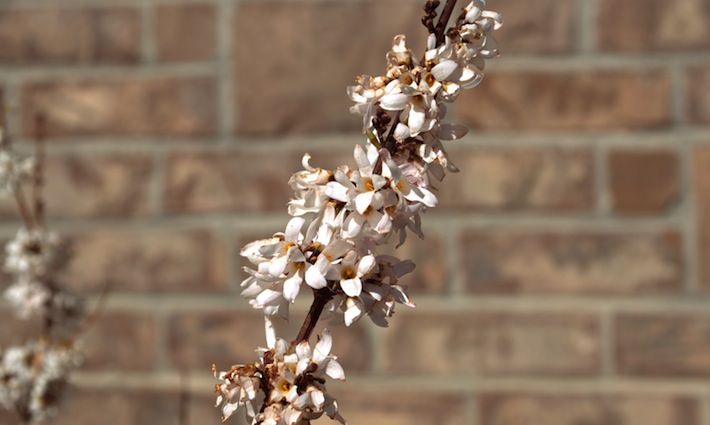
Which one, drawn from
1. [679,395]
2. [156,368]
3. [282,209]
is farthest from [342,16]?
[679,395]

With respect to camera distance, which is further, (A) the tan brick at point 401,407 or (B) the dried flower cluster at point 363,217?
(A) the tan brick at point 401,407

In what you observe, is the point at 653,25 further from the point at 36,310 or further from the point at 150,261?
the point at 36,310

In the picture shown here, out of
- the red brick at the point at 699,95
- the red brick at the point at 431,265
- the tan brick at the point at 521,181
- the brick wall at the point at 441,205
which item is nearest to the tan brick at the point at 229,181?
the brick wall at the point at 441,205

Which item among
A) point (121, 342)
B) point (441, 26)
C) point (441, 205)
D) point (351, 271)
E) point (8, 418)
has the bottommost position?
point (8, 418)

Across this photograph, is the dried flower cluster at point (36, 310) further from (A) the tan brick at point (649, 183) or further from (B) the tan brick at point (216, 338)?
(A) the tan brick at point (649, 183)

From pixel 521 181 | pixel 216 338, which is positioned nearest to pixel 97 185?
pixel 216 338

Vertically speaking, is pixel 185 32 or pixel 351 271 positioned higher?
pixel 185 32

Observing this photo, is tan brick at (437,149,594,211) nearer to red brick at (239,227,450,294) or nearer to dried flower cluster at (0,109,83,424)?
red brick at (239,227,450,294)
